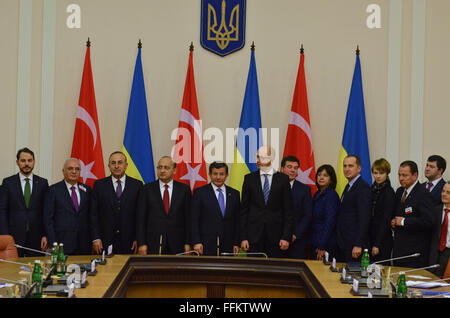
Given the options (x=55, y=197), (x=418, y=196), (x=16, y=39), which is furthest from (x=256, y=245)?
(x=16, y=39)

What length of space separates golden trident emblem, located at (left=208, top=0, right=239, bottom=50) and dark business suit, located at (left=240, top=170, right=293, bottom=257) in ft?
6.49

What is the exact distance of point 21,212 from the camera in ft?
16.3

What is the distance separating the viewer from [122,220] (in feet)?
16.3

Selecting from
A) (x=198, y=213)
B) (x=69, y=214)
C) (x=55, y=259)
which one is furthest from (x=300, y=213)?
(x=55, y=259)

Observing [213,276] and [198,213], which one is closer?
[213,276]

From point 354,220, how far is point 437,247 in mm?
760

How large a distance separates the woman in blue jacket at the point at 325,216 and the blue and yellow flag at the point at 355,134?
2.61 ft

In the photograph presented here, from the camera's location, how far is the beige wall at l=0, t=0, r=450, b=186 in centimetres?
618

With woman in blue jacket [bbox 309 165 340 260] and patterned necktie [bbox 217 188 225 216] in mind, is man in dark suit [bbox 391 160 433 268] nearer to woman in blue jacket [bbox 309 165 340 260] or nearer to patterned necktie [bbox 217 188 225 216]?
woman in blue jacket [bbox 309 165 340 260]

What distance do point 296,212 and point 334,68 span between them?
194 centimetres

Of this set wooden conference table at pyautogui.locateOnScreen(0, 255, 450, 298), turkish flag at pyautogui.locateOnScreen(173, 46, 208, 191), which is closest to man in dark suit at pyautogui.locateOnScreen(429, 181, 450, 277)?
wooden conference table at pyautogui.locateOnScreen(0, 255, 450, 298)

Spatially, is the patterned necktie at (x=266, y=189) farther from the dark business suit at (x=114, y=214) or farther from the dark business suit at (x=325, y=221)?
the dark business suit at (x=114, y=214)

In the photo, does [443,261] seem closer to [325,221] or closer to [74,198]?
[325,221]
